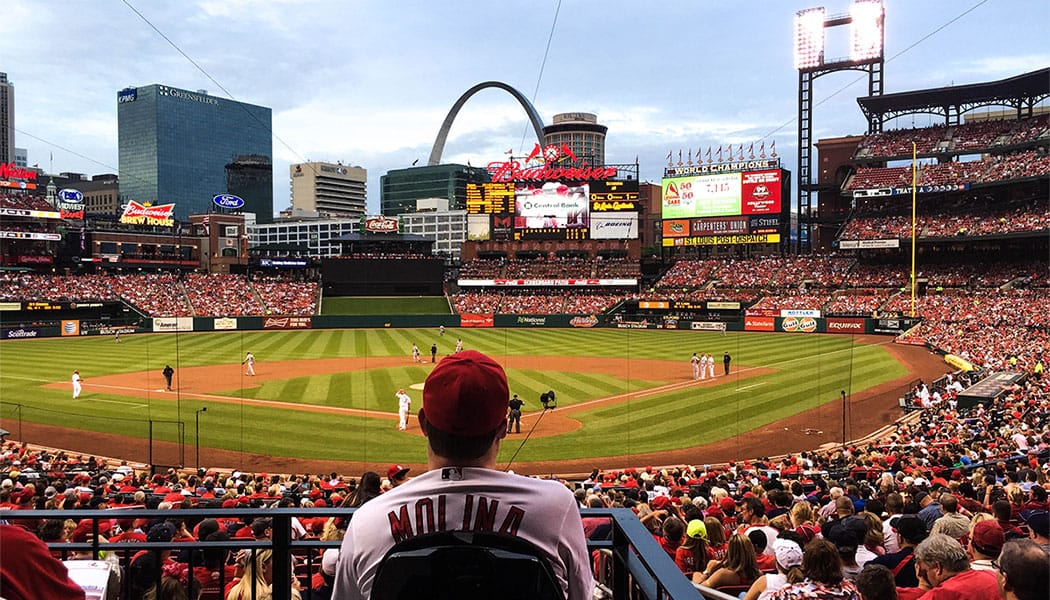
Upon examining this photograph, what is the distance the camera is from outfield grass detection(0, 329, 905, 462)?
70.6 ft

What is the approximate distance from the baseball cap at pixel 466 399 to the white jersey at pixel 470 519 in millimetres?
152

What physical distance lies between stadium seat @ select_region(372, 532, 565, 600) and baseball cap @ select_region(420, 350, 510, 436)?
377 mm

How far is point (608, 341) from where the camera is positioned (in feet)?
166

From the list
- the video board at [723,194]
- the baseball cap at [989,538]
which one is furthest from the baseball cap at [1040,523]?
the video board at [723,194]

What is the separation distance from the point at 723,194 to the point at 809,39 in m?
19.0

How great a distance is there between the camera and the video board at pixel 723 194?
243ft

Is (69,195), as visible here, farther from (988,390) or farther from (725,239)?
(988,390)

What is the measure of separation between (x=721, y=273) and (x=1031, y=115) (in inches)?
1323

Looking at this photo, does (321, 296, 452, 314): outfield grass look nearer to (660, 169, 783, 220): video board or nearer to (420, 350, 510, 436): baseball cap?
(660, 169, 783, 220): video board

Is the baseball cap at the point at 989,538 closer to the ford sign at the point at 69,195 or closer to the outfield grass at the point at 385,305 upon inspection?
the outfield grass at the point at 385,305

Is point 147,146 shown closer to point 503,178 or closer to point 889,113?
point 503,178

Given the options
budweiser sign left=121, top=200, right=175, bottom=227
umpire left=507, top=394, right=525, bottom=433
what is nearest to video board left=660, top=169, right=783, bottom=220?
umpire left=507, top=394, right=525, bottom=433

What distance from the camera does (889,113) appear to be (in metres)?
74.8

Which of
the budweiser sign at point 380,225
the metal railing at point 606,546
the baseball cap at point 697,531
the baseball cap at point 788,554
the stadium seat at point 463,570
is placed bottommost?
the baseball cap at point 697,531
